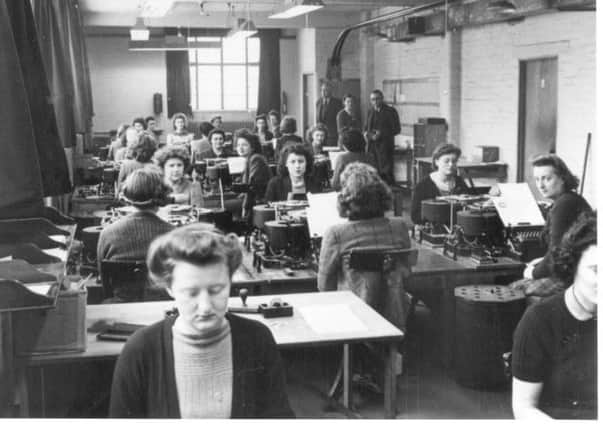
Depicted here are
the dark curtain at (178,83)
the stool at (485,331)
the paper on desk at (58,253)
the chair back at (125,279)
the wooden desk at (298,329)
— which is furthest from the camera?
the dark curtain at (178,83)

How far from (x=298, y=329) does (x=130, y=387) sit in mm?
1087

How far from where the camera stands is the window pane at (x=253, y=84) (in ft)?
57.5

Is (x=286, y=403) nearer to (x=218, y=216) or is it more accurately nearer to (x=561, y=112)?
(x=218, y=216)

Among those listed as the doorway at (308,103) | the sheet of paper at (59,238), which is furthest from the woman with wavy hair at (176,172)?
the doorway at (308,103)

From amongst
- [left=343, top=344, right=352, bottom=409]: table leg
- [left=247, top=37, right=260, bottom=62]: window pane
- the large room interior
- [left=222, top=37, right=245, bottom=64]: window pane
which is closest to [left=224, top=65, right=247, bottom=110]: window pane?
[left=222, top=37, right=245, bottom=64]: window pane

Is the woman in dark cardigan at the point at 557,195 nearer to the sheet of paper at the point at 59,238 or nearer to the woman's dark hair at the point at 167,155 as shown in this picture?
the sheet of paper at the point at 59,238

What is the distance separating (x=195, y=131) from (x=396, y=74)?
481 centimetres

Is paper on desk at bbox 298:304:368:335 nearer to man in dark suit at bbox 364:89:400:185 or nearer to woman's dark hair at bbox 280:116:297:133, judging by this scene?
woman's dark hair at bbox 280:116:297:133

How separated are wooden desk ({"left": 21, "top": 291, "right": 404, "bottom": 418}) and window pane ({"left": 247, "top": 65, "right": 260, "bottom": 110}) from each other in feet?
46.6

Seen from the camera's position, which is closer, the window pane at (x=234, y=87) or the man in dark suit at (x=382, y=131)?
the man in dark suit at (x=382, y=131)

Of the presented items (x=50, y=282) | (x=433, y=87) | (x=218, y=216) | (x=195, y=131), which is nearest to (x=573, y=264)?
(x=50, y=282)

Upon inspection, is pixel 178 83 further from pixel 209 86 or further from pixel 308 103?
pixel 308 103

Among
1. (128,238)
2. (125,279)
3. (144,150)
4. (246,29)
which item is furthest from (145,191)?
(246,29)

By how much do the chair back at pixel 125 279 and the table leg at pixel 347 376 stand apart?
992 mm
